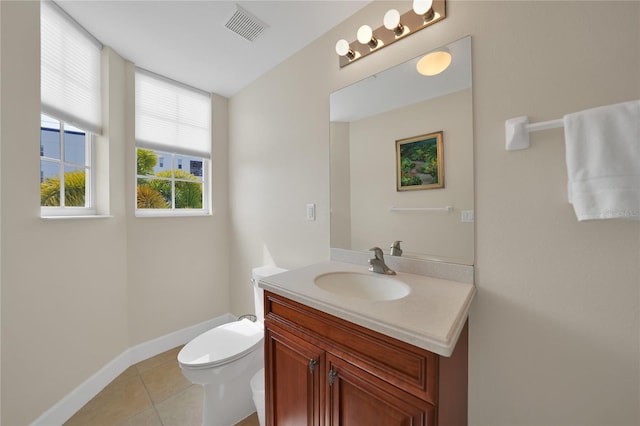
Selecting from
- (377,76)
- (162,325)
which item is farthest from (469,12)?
(162,325)

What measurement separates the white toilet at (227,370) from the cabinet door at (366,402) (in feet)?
2.12

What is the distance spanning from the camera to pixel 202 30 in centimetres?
156

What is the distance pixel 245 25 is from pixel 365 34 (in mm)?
787

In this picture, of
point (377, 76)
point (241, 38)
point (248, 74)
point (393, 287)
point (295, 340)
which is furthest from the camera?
point (248, 74)

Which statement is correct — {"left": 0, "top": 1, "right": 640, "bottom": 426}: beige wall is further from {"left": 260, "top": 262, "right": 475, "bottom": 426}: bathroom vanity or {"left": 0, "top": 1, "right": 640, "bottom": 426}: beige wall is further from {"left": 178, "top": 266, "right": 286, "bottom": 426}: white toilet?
{"left": 178, "top": 266, "right": 286, "bottom": 426}: white toilet

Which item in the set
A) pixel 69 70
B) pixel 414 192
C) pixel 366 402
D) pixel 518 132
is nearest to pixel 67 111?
pixel 69 70

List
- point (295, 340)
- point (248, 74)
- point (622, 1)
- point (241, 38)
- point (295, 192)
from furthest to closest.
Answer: point (248, 74)
point (295, 192)
point (241, 38)
point (295, 340)
point (622, 1)

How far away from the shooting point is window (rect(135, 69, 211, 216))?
2.07m

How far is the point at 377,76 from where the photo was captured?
132 centimetres

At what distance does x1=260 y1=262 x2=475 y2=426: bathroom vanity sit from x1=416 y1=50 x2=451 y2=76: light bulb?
39.0 inches

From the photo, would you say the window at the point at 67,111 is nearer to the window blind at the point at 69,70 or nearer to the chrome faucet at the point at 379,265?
the window blind at the point at 69,70

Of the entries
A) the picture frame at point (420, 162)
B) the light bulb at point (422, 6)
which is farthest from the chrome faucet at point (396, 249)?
the light bulb at point (422, 6)

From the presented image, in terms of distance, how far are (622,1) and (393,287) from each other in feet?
4.12

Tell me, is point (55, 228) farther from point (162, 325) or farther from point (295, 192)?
point (295, 192)
